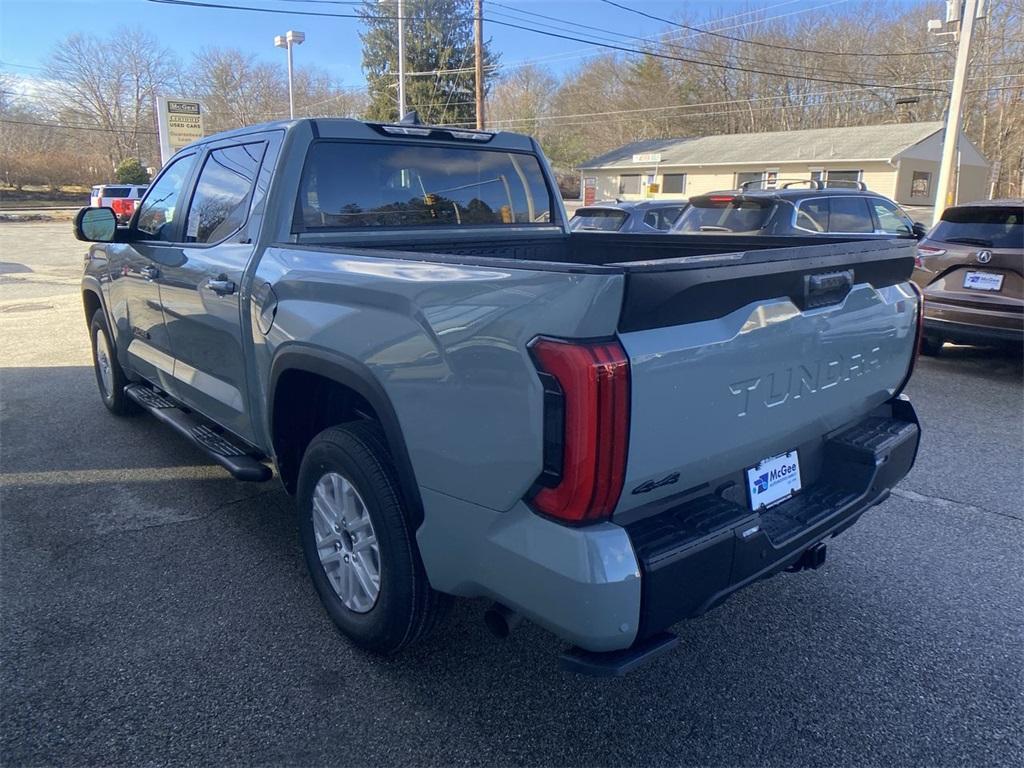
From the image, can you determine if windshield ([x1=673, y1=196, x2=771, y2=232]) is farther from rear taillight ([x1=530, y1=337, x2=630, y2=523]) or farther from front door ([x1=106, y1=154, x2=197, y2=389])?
rear taillight ([x1=530, y1=337, x2=630, y2=523])

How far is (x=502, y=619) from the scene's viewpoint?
7.34 feet

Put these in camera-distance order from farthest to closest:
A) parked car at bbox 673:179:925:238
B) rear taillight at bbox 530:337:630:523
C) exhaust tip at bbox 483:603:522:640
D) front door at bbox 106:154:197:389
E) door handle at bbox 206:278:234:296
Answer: parked car at bbox 673:179:925:238 → front door at bbox 106:154:197:389 → door handle at bbox 206:278:234:296 → exhaust tip at bbox 483:603:522:640 → rear taillight at bbox 530:337:630:523

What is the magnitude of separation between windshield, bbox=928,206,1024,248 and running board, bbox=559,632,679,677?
260 inches

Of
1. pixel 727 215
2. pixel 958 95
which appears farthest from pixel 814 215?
pixel 958 95

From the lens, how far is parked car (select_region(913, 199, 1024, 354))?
680 centimetres

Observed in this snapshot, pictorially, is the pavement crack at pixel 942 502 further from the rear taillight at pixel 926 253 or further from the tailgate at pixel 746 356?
the rear taillight at pixel 926 253

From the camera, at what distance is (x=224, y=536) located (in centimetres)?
388

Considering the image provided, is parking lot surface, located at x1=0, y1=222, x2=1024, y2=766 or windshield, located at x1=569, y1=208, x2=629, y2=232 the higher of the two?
windshield, located at x1=569, y1=208, x2=629, y2=232

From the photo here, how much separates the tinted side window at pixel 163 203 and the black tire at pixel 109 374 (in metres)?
1.12

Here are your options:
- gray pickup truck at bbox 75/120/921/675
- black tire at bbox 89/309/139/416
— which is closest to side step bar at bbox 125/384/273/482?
gray pickup truck at bbox 75/120/921/675

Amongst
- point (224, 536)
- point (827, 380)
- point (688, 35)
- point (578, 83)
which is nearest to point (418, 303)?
point (827, 380)

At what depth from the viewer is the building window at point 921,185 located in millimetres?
37438

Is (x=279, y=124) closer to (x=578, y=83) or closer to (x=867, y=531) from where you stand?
(x=867, y=531)

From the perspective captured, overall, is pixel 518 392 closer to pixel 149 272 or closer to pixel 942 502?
pixel 149 272
